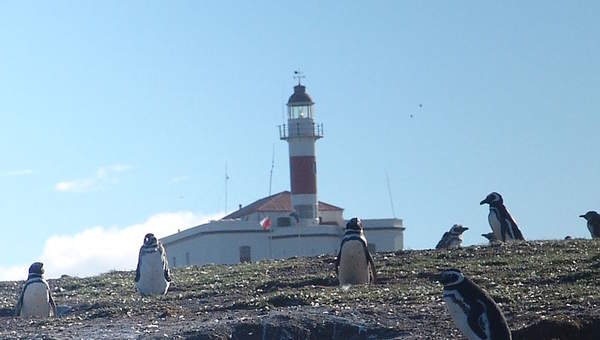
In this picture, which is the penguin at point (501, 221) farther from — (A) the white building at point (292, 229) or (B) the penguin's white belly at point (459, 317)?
(A) the white building at point (292, 229)

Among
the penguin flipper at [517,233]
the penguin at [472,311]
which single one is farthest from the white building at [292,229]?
the penguin at [472,311]

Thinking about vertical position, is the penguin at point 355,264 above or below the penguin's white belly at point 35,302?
above

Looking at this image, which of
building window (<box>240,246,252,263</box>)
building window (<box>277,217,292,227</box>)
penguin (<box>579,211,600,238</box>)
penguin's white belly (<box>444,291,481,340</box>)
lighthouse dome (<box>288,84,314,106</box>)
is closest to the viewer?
penguin's white belly (<box>444,291,481,340</box>)

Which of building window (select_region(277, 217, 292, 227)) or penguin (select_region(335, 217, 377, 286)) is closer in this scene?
penguin (select_region(335, 217, 377, 286))

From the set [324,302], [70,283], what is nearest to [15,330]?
[324,302]

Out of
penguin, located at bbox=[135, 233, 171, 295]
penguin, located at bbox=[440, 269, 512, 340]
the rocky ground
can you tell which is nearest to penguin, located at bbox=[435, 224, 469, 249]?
the rocky ground

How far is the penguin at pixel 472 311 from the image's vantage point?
18.2 m

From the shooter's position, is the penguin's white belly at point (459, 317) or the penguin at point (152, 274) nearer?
the penguin's white belly at point (459, 317)

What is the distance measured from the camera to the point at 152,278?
27.8 metres

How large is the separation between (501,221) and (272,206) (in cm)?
5469

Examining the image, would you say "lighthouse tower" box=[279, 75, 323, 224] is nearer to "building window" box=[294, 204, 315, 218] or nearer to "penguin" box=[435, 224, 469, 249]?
"building window" box=[294, 204, 315, 218]

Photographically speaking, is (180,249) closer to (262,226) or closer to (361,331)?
(262,226)

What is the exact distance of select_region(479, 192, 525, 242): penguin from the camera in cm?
3584

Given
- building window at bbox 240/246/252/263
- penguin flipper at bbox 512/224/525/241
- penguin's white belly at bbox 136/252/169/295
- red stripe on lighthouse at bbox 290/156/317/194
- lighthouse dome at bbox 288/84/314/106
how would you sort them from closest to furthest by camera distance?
penguin's white belly at bbox 136/252/169/295
penguin flipper at bbox 512/224/525/241
building window at bbox 240/246/252/263
red stripe on lighthouse at bbox 290/156/317/194
lighthouse dome at bbox 288/84/314/106
